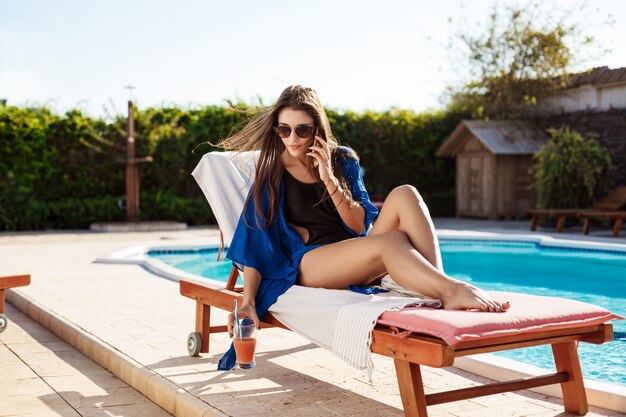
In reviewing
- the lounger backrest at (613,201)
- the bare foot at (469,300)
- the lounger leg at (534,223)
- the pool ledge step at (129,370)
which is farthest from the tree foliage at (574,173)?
the bare foot at (469,300)

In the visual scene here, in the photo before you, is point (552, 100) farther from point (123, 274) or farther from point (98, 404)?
point (98, 404)

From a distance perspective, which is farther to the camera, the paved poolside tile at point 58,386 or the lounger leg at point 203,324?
the lounger leg at point 203,324

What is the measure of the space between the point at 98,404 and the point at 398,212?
5.48ft

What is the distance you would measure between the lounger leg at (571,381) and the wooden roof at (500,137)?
13.5 metres

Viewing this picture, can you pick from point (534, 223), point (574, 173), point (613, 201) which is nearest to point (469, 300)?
point (534, 223)

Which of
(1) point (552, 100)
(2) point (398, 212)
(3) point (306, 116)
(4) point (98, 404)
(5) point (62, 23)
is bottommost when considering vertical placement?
(4) point (98, 404)

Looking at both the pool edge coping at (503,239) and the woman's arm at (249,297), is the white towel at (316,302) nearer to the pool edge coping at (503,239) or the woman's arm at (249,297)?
the woman's arm at (249,297)

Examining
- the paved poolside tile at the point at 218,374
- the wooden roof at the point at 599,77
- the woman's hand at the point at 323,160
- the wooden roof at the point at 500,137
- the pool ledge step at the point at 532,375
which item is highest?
the wooden roof at the point at 599,77

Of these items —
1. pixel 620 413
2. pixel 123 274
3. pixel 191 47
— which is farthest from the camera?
pixel 191 47

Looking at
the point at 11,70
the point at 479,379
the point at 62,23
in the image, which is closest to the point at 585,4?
the point at 62,23

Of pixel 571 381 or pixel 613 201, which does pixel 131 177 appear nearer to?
pixel 613 201

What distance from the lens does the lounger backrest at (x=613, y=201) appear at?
13594mm

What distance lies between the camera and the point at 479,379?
3.95m

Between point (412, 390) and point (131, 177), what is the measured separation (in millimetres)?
13259
